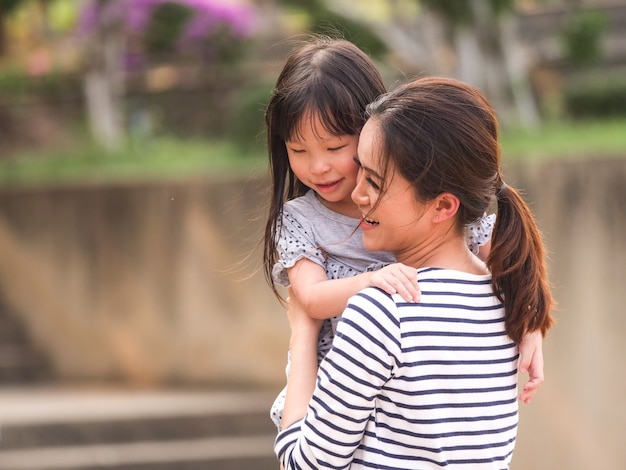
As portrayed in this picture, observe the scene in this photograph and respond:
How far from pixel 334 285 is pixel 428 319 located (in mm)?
233

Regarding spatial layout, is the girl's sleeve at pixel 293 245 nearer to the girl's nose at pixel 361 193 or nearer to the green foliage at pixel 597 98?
the girl's nose at pixel 361 193

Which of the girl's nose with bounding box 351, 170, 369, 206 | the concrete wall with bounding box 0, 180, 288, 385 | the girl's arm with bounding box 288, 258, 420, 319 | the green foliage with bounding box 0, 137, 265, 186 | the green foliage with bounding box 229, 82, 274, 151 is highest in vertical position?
the girl's nose with bounding box 351, 170, 369, 206

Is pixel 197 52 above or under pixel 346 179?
under

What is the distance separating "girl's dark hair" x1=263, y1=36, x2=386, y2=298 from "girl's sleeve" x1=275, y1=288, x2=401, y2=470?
40 centimetres

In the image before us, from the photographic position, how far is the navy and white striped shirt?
5.54ft

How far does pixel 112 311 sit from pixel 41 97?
13.6 feet

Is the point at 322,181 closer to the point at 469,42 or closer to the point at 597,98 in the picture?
the point at 469,42

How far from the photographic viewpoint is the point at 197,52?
11703 millimetres

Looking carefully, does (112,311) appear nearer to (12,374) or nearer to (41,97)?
(12,374)

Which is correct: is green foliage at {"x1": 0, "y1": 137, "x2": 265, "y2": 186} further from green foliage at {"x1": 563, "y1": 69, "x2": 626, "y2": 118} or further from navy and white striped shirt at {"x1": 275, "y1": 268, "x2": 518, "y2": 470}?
navy and white striped shirt at {"x1": 275, "y1": 268, "x2": 518, "y2": 470}

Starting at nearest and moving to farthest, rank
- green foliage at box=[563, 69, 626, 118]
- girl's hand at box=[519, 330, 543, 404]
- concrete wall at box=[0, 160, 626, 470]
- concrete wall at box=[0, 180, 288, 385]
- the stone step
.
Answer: girl's hand at box=[519, 330, 543, 404]
concrete wall at box=[0, 160, 626, 470]
the stone step
concrete wall at box=[0, 180, 288, 385]
green foliage at box=[563, 69, 626, 118]

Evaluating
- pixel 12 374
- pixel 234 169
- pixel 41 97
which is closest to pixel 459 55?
pixel 234 169

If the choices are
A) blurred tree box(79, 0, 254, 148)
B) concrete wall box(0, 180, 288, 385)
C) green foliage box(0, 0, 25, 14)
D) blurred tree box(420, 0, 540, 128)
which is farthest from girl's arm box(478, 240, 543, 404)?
blurred tree box(79, 0, 254, 148)

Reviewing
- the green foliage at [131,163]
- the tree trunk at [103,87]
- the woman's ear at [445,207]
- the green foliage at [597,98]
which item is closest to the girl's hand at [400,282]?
the woman's ear at [445,207]
